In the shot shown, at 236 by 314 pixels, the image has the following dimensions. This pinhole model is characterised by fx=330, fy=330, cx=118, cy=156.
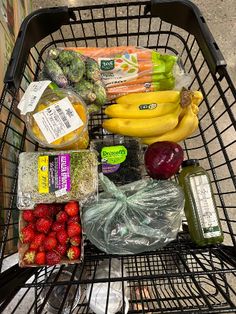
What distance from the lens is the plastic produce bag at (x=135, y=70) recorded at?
0.93 m

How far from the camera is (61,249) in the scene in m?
0.70

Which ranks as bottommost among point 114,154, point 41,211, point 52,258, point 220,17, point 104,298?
point 104,298

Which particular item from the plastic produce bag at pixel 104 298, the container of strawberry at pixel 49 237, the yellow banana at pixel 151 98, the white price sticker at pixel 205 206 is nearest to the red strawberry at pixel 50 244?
the container of strawberry at pixel 49 237

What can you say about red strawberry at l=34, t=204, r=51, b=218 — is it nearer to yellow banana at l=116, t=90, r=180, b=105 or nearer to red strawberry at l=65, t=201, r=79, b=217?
red strawberry at l=65, t=201, r=79, b=217

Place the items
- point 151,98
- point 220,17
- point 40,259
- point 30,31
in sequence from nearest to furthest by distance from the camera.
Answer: point 40,259, point 30,31, point 151,98, point 220,17

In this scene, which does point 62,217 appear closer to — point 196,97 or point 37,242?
point 37,242

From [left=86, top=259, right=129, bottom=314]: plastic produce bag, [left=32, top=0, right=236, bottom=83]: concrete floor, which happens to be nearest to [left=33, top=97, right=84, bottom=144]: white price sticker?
[left=86, top=259, right=129, bottom=314]: plastic produce bag

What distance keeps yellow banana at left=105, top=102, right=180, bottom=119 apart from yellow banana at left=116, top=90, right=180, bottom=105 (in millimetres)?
13

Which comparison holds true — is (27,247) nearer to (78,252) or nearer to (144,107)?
(78,252)

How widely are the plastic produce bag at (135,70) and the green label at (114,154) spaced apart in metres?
0.18

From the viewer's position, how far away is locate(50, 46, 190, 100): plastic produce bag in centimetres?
93

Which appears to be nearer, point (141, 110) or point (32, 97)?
point (32, 97)

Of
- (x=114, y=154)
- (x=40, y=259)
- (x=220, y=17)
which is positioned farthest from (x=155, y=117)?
(x=220, y=17)

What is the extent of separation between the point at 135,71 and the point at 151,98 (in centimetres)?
10
